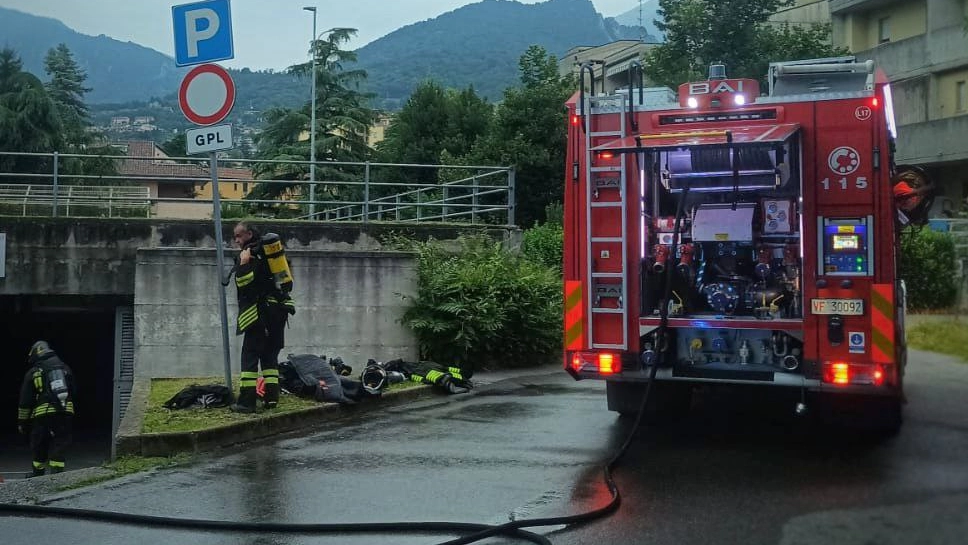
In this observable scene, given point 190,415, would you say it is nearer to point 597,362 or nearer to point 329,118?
point 597,362

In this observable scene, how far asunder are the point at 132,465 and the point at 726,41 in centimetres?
3125

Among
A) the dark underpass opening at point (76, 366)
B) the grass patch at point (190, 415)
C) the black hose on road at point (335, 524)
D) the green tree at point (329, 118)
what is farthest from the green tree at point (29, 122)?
the black hose on road at point (335, 524)

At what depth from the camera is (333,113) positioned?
50.0 meters

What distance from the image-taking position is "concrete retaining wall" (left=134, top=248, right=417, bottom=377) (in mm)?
12539

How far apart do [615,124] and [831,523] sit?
379 centimetres

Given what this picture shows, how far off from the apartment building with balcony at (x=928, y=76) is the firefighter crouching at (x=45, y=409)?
24702 millimetres

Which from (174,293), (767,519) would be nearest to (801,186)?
(767,519)

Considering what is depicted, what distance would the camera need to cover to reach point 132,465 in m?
7.38

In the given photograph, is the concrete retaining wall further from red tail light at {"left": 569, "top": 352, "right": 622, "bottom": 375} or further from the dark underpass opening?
red tail light at {"left": 569, "top": 352, "right": 622, "bottom": 375}

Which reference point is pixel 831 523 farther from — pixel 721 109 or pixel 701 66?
pixel 701 66

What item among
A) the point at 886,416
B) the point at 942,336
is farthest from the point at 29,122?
the point at 942,336

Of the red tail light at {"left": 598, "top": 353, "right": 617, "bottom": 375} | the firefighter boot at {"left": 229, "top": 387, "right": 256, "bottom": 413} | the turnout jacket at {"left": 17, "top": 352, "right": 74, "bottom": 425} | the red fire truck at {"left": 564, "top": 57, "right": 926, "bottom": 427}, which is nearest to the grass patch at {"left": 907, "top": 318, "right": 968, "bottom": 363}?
the red fire truck at {"left": 564, "top": 57, "right": 926, "bottom": 427}

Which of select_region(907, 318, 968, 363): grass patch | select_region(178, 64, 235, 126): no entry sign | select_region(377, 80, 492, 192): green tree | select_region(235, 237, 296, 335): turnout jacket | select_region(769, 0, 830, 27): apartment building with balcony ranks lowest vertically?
select_region(907, 318, 968, 363): grass patch

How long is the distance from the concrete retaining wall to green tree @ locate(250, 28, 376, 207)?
3409 centimetres
